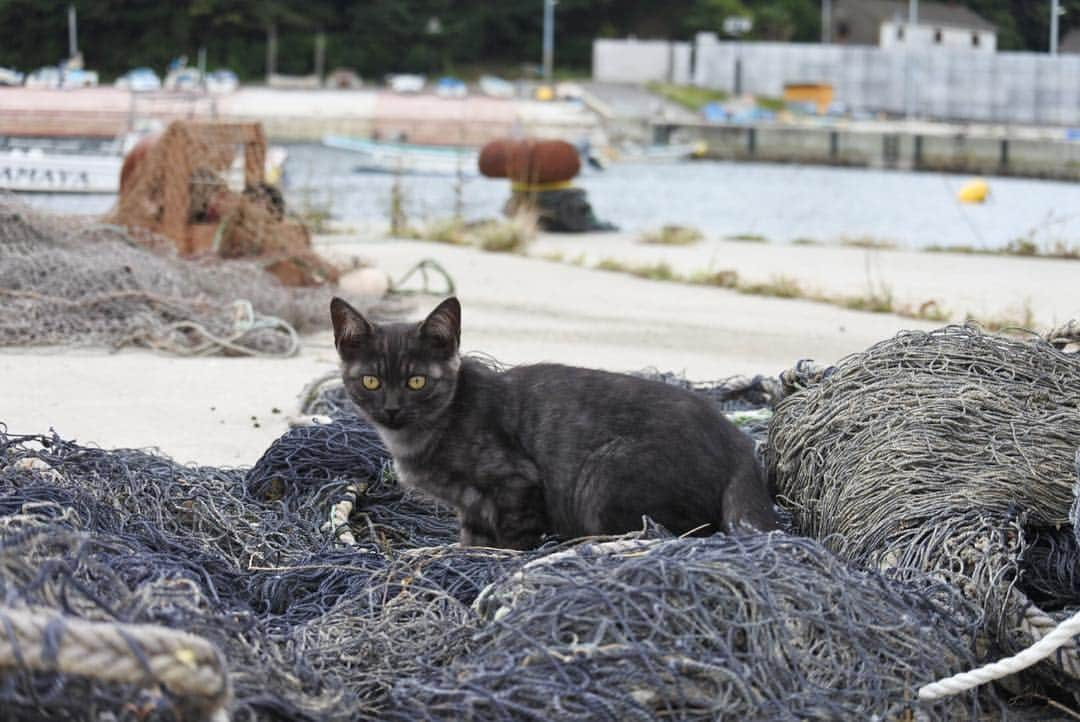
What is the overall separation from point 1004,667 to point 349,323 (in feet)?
7.46

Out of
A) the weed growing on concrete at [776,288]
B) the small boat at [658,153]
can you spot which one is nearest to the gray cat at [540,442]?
the weed growing on concrete at [776,288]

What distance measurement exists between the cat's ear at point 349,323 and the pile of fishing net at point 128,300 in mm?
3695

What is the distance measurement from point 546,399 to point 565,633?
1609 mm

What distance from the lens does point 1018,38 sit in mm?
75312

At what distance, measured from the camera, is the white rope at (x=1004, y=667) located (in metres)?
2.77

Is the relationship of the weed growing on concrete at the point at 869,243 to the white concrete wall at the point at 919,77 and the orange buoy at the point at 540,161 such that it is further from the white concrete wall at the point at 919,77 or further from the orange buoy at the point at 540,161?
the white concrete wall at the point at 919,77

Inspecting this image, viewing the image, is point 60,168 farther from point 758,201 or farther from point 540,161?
point 758,201

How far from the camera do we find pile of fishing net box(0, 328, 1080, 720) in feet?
8.17

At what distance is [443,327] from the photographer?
428 centimetres

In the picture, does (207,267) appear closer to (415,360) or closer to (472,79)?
(415,360)

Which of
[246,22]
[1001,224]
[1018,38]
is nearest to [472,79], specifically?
[246,22]

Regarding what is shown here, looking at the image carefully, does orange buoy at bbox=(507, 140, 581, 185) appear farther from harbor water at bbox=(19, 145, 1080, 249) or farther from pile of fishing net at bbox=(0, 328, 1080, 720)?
pile of fishing net at bbox=(0, 328, 1080, 720)

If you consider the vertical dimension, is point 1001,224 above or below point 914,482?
below

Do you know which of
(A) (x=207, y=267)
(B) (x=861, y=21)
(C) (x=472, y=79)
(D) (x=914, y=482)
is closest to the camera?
(D) (x=914, y=482)
